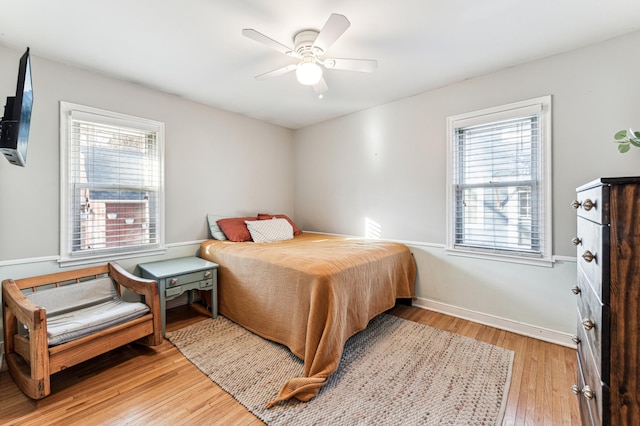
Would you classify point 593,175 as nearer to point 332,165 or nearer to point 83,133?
point 332,165

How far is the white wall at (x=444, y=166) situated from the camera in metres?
2.03

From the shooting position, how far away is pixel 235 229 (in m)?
3.21

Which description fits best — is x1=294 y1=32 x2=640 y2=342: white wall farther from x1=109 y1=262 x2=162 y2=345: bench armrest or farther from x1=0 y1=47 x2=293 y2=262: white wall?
x1=109 y1=262 x2=162 y2=345: bench armrest

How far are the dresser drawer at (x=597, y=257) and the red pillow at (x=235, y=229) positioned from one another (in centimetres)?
290

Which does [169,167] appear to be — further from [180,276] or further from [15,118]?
[15,118]

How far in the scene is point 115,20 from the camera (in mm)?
1761

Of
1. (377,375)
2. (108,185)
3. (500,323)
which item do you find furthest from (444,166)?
(108,185)

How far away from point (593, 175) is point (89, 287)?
4172mm

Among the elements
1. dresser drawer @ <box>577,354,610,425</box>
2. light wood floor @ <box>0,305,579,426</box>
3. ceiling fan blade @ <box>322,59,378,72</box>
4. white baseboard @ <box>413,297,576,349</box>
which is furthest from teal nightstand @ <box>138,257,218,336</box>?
dresser drawer @ <box>577,354,610,425</box>

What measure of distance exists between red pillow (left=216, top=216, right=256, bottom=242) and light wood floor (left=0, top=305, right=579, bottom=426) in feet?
4.24

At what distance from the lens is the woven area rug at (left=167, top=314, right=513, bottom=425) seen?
1.50 metres

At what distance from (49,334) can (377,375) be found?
7.00 feet

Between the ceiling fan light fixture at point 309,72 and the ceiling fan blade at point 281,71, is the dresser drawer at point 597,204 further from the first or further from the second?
the ceiling fan blade at point 281,71

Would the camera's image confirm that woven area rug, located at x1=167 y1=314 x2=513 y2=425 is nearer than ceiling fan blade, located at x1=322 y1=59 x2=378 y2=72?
Yes
